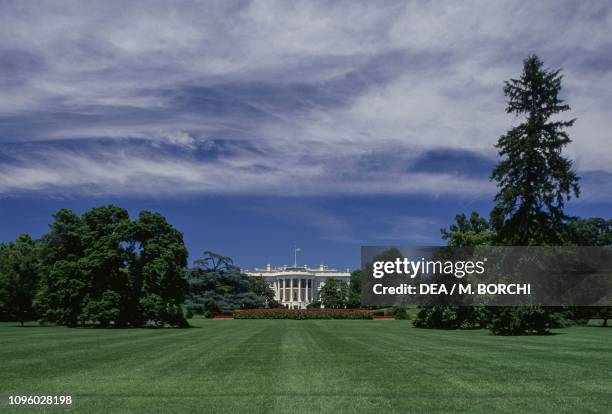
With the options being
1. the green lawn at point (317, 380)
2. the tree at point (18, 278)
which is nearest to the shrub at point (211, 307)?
the tree at point (18, 278)

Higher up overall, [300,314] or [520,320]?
[520,320]

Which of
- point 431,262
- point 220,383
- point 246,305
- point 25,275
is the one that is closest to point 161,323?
point 25,275

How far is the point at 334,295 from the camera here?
134375 millimetres

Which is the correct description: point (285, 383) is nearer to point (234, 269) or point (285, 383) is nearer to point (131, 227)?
point (131, 227)

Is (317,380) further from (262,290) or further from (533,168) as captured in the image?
(262,290)

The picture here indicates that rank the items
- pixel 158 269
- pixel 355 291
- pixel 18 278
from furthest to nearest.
A: 1. pixel 355 291
2. pixel 18 278
3. pixel 158 269

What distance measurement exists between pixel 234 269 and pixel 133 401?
339 ft

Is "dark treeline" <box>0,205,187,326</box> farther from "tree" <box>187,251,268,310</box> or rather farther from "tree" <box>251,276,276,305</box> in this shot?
"tree" <box>251,276,276,305</box>

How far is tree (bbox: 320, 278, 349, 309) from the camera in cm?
13325

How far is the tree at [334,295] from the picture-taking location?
133 meters

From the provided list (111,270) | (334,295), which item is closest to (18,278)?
(111,270)

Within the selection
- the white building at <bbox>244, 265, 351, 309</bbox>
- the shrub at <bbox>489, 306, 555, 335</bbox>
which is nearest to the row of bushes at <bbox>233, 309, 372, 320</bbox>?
the shrub at <bbox>489, 306, 555, 335</bbox>

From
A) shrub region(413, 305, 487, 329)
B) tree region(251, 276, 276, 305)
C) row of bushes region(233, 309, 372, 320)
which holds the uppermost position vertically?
tree region(251, 276, 276, 305)

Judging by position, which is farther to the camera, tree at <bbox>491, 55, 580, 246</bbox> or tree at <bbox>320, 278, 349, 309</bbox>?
tree at <bbox>320, 278, 349, 309</bbox>
